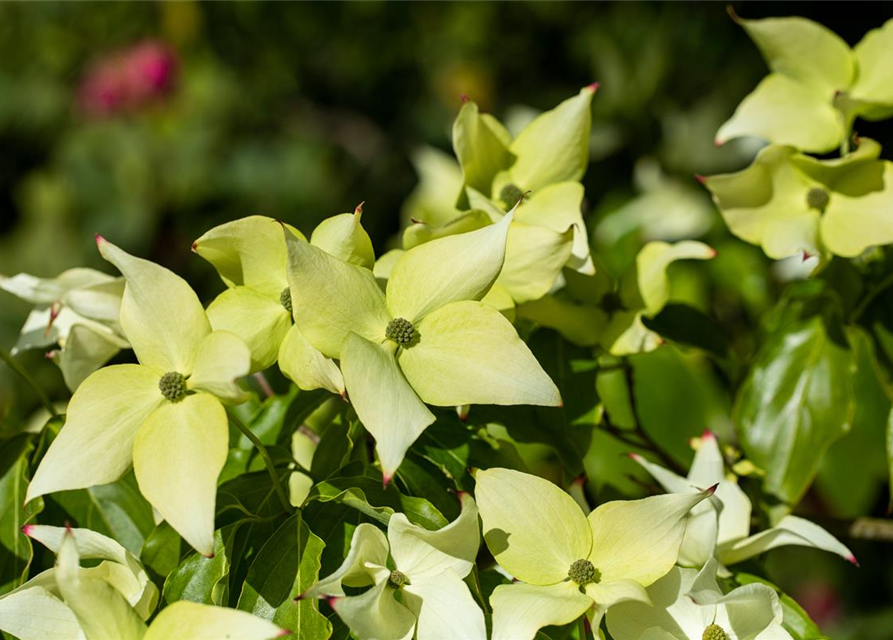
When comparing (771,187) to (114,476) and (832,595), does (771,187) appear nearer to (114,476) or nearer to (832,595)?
(114,476)

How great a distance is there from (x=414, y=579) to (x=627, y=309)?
297 mm

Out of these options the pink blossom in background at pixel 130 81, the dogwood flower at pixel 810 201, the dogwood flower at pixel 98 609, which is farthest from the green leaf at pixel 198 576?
the pink blossom in background at pixel 130 81

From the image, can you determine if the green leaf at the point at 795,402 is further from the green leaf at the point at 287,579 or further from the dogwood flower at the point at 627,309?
the green leaf at the point at 287,579

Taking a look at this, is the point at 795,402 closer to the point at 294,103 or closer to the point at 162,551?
the point at 162,551

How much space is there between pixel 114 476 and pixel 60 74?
8.82 ft

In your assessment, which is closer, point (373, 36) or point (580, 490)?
point (580, 490)

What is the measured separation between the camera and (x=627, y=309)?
0.70 metres

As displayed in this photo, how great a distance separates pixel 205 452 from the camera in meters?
0.47

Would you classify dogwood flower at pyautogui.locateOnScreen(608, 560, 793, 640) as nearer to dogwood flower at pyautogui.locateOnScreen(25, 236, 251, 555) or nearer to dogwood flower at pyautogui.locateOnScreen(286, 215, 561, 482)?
dogwood flower at pyautogui.locateOnScreen(286, 215, 561, 482)

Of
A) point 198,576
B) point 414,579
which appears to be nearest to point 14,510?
point 198,576

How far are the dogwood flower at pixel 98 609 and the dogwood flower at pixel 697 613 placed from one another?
0.62 ft

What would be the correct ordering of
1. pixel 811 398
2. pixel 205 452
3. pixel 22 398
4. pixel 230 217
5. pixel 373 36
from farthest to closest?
pixel 373 36
pixel 230 217
pixel 22 398
pixel 811 398
pixel 205 452

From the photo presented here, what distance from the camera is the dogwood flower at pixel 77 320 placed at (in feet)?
2.14

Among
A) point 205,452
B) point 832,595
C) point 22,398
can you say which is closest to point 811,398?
point 205,452
